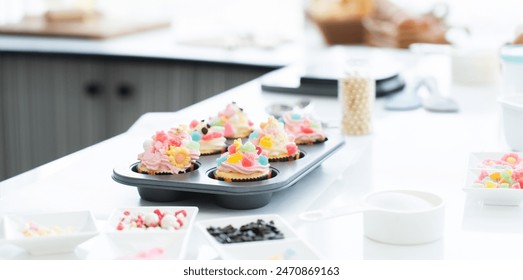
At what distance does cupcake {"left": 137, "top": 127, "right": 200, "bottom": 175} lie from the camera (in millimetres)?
→ 1425

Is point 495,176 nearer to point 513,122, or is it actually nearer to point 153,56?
point 513,122

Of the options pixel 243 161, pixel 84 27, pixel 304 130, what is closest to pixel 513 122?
pixel 304 130

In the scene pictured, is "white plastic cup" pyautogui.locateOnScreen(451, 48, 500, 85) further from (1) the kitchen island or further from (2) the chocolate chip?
(2) the chocolate chip

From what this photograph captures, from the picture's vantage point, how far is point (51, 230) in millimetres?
1225

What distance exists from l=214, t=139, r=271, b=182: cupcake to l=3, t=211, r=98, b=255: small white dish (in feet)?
0.83

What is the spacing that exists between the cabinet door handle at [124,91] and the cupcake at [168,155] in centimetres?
169

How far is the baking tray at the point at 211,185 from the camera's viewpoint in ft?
4.47

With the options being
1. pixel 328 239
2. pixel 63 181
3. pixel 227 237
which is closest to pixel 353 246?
pixel 328 239

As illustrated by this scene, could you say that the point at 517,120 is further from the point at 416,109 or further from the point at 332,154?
the point at 416,109

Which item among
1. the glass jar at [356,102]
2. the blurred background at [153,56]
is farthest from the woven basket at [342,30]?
the glass jar at [356,102]

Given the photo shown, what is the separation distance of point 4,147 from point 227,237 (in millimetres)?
2272

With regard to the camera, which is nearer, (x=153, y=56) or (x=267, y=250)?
(x=267, y=250)

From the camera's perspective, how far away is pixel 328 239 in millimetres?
1271

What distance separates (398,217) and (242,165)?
0.94 ft
